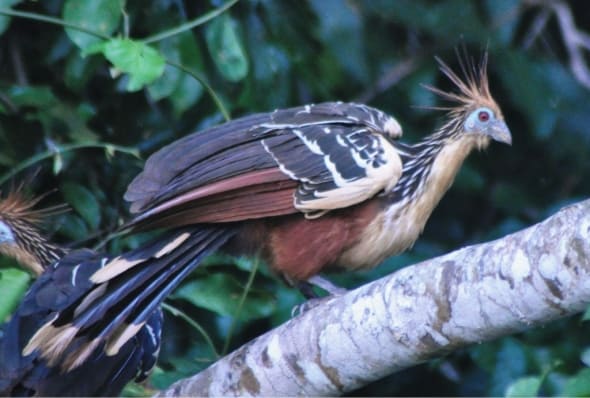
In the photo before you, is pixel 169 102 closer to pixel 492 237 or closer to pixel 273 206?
pixel 273 206

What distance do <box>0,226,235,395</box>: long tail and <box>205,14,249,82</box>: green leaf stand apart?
687 millimetres

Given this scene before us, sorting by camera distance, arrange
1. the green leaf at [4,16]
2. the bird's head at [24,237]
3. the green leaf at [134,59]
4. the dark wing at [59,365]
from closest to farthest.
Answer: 1. the dark wing at [59,365]
2. the green leaf at [134,59]
3. the green leaf at [4,16]
4. the bird's head at [24,237]

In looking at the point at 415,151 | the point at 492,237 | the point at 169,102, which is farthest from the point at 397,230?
the point at 169,102

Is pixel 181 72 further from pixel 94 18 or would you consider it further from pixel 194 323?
pixel 194 323

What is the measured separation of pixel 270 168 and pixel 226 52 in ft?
1.92

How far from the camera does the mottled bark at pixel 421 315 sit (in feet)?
9.37

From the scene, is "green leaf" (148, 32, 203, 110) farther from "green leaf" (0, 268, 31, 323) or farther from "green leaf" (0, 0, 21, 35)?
"green leaf" (0, 268, 31, 323)

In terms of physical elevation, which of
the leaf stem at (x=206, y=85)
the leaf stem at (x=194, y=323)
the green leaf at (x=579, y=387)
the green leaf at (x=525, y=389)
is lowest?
the leaf stem at (x=194, y=323)

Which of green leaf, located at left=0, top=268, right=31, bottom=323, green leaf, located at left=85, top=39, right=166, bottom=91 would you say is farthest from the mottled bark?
green leaf, located at left=85, top=39, right=166, bottom=91

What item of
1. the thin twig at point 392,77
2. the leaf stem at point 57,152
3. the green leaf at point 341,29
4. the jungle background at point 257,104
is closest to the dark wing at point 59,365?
the jungle background at point 257,104

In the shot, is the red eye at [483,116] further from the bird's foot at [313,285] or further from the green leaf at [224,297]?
the green leaf at [224,297]

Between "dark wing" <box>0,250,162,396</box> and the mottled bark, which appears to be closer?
the mottled bark

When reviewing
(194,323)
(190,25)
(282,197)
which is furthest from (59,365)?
(190,25)

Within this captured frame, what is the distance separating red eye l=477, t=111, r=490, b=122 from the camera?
4.65 meters
